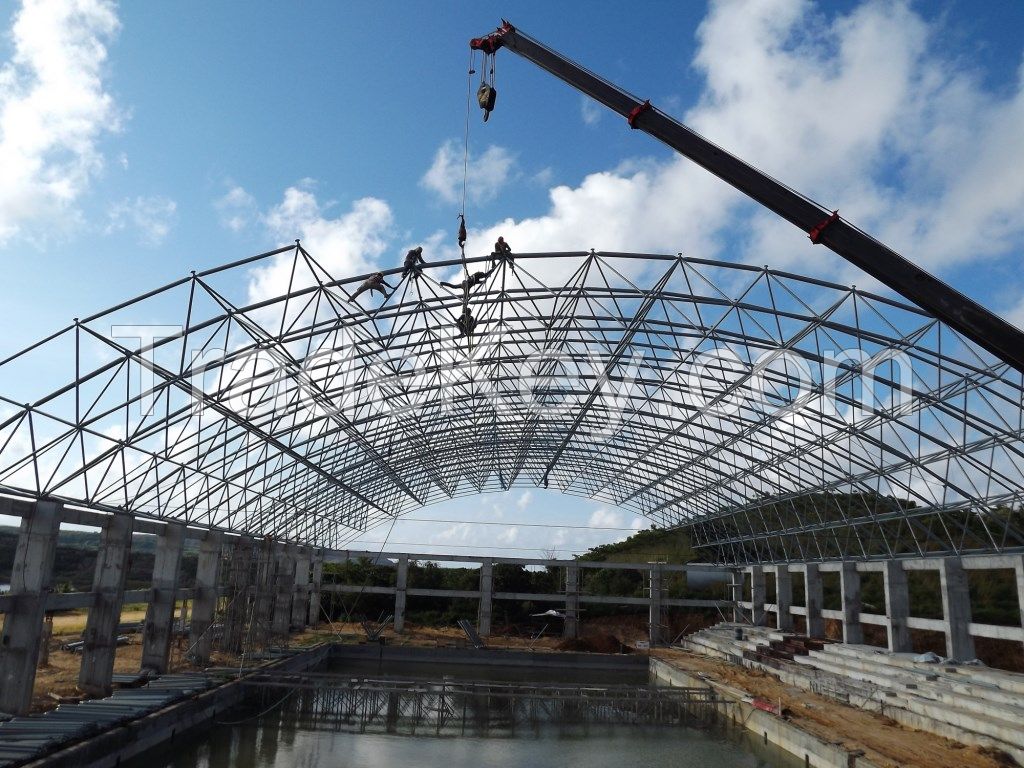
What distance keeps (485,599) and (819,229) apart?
36607 millimetres

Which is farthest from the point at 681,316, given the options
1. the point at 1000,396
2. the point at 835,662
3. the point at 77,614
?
the point at 77,614

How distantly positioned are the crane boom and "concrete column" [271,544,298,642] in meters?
28.5

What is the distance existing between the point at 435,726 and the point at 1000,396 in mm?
18367

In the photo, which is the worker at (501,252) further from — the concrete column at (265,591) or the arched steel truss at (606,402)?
the concrete column at (265,591)

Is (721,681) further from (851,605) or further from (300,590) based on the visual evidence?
(300,590)

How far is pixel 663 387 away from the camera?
91.1 feet

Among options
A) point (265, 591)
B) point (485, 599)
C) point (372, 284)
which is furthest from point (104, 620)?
point (485, 599)

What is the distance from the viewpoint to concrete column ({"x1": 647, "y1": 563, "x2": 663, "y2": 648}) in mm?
45594

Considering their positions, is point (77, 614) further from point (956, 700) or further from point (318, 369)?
point (956, 700)

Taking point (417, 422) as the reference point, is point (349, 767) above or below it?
below

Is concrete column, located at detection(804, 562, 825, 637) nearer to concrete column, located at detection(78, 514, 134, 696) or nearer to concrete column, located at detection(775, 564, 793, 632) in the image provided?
concrete column, located at detection(775, 564, 793, 632)

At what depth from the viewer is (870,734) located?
19531mm

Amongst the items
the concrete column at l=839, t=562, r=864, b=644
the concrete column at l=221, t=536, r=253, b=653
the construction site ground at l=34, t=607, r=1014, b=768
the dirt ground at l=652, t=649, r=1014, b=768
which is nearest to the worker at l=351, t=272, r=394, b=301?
the construction site ground at l=34, t=607, r=1014, b=768

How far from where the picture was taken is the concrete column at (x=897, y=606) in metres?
28.9
